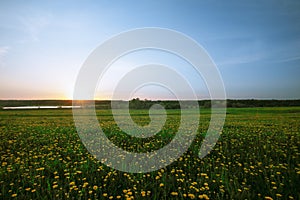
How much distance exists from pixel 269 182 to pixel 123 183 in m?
3.00

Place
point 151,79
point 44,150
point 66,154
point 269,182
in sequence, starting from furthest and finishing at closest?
point 151,79
point 44,150
point 66,154
point 269,182

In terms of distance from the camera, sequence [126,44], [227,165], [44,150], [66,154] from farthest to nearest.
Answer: [126,44], [44,150], [66,154], [227,165]

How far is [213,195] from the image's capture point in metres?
3.77

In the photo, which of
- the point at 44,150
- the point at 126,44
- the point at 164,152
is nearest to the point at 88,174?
the point at 164,152

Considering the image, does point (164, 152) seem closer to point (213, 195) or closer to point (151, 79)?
point (213, 195)

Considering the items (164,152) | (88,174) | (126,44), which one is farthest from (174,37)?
(88,174)

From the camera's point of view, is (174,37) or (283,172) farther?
(174,37)

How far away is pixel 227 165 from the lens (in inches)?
202

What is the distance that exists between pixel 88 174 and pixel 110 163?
0.88 metres

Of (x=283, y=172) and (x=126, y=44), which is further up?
(x=126, y=44)

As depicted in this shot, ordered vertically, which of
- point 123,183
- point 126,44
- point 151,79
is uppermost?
point 126,44

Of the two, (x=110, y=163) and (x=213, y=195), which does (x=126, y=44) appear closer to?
(x=110, y=163)

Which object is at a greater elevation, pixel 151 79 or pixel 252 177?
pixel 151 79

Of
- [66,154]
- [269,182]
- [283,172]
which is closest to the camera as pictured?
[269,182]
